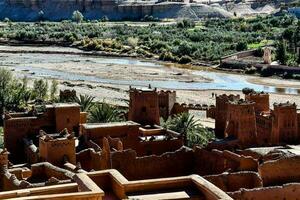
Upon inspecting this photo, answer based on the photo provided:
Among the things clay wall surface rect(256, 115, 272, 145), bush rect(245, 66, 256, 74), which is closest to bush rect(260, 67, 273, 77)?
bush rect(245, 66, 256, 74)

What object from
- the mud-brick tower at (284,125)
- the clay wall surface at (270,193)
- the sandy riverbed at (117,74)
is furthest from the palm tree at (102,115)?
the clay wall surface at (270,193)

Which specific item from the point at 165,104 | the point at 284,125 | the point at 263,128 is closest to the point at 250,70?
the point at 165,104

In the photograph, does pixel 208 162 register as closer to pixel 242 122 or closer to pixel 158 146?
pixel 158 146

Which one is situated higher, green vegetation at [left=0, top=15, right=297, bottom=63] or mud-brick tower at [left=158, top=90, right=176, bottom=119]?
green vegetation at [left=0, top=15, right=297, bottom=63]

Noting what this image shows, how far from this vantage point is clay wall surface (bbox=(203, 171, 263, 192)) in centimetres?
2200

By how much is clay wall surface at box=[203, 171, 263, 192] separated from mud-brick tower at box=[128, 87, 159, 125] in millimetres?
14743

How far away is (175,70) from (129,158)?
211 feet

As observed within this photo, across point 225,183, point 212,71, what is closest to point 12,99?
point 225,183

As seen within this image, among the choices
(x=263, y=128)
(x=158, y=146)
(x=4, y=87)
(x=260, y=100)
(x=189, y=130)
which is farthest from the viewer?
(x=4, y=87)

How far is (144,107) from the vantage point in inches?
1463

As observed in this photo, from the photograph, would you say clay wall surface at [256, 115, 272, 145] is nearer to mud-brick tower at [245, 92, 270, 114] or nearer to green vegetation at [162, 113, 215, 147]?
mud-brick tower at [245, 92, 270, 114]

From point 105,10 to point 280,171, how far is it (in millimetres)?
166564

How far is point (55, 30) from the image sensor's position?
141000mm

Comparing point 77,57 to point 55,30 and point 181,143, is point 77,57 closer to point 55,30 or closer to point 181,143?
point 55,30
